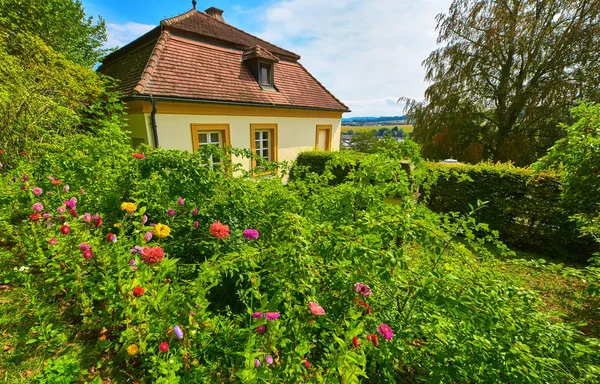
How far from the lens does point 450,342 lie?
1.33 meters

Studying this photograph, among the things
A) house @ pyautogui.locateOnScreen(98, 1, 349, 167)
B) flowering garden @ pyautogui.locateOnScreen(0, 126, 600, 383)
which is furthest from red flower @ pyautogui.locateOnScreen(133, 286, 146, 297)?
house @ pyautogui.locateOnScreen(98, 1, 349, 167)

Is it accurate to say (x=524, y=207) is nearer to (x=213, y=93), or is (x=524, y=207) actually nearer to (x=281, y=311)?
(x=281, y=311)

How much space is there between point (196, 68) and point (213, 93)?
1.09 m

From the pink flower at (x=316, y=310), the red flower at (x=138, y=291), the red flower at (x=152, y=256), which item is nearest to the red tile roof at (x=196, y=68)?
the red flower at (x=152, y=256)

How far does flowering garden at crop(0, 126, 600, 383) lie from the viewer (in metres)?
1.16

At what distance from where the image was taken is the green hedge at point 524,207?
4.86m

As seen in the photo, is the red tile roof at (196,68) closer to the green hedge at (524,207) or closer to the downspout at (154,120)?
the downspout at (154,120)

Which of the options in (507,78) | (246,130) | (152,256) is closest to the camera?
(152,256)

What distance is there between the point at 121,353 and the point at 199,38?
9772 millimetres

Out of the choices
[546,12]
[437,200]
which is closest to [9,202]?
[437,200]

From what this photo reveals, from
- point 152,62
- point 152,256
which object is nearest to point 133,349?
point 152,256

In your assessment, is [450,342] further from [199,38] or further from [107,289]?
[199,38]

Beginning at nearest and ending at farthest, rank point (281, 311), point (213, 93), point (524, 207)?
point (281, 311) → point (524, 207) → point (213, 93)

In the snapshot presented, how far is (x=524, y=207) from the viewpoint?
5273 millimetres
